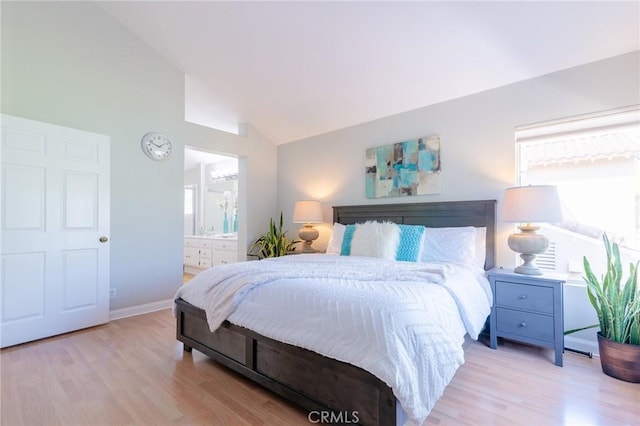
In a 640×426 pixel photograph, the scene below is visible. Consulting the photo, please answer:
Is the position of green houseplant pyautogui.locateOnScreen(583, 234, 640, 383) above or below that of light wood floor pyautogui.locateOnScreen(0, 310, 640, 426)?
above

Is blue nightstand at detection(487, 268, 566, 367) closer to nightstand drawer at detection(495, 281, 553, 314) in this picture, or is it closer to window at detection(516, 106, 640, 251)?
nightstand drawer at detection(495, 281, 553, 314)

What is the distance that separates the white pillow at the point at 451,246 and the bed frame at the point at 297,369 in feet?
0.97

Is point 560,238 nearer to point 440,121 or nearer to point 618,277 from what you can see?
point 618,277

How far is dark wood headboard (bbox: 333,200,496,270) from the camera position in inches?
118

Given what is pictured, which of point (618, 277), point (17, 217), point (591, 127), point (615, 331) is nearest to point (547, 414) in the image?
point (615, 331)

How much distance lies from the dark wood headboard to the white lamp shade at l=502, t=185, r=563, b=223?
477 millimetres

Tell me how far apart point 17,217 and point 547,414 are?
13.5ft

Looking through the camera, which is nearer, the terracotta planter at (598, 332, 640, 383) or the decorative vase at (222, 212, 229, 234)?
the terracotta planter at (598, 332, 640, 383)

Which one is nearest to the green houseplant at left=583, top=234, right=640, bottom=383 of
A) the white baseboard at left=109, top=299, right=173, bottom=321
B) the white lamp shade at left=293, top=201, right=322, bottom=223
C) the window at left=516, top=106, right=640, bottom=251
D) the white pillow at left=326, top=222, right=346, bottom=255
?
the window at left=516, top=106, right=640, bottom=251

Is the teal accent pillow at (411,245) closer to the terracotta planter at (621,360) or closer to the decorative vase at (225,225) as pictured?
the terracotta planter at (621,360)

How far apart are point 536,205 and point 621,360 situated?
3.82 ft

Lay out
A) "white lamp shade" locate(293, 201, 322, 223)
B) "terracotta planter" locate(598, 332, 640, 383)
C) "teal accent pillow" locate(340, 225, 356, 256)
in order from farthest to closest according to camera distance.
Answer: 1. "white lamp shade" locate(293, 201, 322, 223)
2. "teal accent pillow" locate(340, 225, 356, 256)
3. "terracotta planter" locate(598, 332, 640, 383)

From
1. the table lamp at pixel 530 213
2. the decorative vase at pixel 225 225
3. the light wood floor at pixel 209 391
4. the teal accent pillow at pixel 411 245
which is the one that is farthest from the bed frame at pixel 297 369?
the decorative vase at pixel 225 225

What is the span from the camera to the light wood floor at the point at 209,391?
5.41 ft
